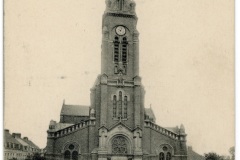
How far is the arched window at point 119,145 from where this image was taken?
1455 inches

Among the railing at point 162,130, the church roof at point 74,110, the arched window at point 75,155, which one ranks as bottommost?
the arched window at point 75,155

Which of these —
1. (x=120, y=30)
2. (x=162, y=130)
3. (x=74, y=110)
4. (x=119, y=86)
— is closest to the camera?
(x=162, y=130)

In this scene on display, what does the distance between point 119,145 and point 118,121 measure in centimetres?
252

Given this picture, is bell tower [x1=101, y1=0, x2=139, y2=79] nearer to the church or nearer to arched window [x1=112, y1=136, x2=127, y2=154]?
the church

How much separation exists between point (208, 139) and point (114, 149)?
37.0 feet

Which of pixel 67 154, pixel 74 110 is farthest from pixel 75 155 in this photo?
pixel 74 110

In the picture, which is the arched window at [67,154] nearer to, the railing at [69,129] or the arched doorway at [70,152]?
the arched doorway at [70,152]

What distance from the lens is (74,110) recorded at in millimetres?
54125

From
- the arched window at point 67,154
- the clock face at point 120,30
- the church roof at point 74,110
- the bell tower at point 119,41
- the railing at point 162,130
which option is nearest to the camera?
the arched window at point 67,154

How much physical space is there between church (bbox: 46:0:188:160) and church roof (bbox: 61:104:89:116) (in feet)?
44.0

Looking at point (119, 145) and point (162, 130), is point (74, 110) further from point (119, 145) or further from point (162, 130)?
point (162, 130)

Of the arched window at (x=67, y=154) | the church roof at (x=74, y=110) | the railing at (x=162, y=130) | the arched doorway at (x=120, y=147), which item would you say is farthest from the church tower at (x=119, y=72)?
the church roof at (x=74, y=110)

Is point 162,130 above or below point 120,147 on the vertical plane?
above

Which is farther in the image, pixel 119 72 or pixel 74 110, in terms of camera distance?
pixel 74 110
